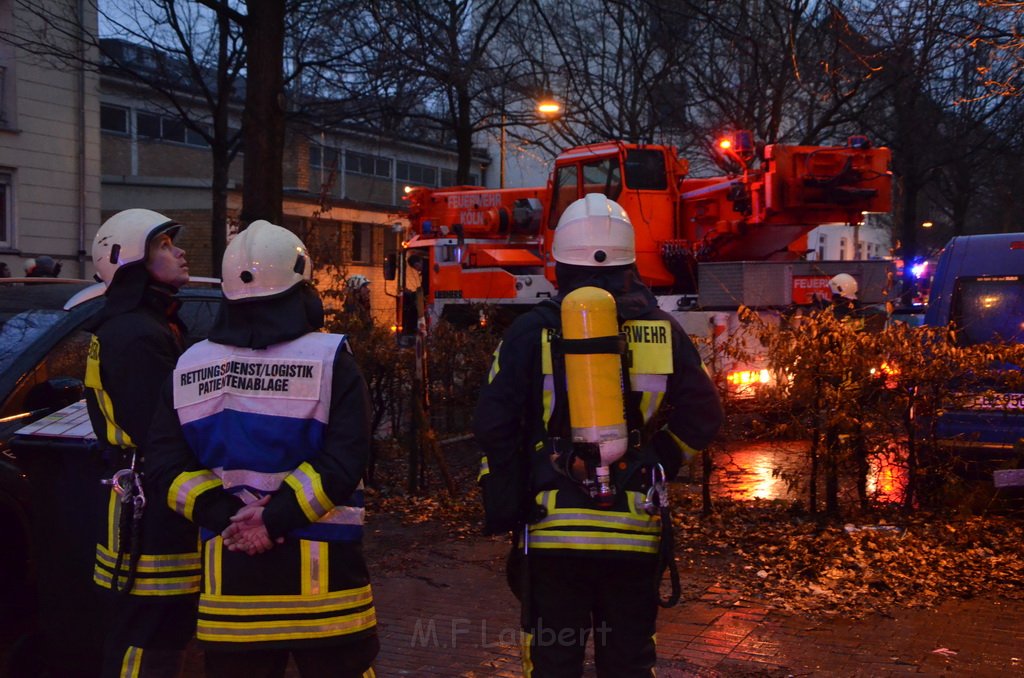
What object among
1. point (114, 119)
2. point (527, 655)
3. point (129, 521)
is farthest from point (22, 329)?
point (114, 119)

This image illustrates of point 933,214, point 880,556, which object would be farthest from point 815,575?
point 933,214

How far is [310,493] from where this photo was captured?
10.5ft

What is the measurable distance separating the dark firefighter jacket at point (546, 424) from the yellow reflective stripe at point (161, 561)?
3.67 ft

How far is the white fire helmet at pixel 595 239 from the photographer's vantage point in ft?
12.4

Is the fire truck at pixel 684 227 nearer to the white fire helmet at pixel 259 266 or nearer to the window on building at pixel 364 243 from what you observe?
the white fire helmet at pixel 259 266

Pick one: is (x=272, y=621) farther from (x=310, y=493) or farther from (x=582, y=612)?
(x=582, y=612)

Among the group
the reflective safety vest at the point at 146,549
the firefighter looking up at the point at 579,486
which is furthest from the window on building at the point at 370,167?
the firefighter looking up at the point at 579,486

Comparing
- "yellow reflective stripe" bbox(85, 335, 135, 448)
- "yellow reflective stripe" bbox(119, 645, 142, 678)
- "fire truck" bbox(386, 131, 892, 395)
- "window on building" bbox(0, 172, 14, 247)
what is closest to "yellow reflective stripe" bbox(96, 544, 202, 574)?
"yellow reflective stripe" bbox(119, 645, 142, 678)

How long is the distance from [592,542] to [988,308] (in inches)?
249

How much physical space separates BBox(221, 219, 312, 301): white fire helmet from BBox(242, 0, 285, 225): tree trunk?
690 cm

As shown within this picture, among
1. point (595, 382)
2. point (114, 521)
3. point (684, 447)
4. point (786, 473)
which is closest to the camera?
point (595, 382)

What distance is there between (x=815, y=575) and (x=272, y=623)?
159 inches

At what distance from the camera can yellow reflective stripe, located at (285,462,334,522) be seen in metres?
3.21

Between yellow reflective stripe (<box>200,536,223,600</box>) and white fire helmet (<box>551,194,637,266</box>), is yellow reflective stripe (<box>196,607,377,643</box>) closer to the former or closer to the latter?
yellow reflective stripe (<box>200,536,223,600</box>)
